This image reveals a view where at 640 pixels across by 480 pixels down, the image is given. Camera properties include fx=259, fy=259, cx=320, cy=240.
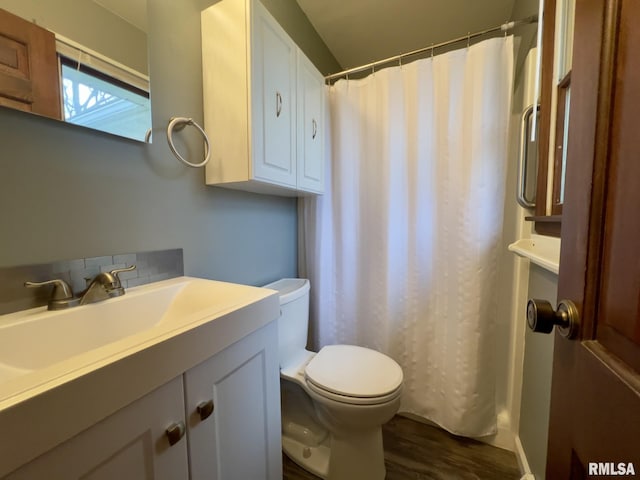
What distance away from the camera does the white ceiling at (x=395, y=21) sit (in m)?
1.51

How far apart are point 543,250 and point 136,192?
56.0 inches

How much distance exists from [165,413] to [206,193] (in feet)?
2.64

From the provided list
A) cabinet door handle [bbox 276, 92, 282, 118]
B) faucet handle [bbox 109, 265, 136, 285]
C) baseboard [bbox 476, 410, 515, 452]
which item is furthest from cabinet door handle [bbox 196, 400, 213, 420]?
baseboard [bbox 476, 410, 515, 452]

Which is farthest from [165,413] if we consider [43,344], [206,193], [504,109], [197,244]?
[504,109]

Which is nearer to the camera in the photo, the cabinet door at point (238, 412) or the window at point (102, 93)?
the cabinet door at point (238, 412)

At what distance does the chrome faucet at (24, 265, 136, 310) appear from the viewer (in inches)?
24.8

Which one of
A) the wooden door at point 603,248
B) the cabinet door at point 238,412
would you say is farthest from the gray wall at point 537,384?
the cabinet door at point 238,412

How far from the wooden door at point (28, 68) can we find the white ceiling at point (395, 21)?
141 centimetres

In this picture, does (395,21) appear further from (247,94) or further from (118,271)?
(118,271)

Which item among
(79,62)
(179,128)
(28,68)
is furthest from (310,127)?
(28,68)

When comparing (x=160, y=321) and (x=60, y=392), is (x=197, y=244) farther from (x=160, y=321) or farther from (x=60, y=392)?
(x=60, y=392)

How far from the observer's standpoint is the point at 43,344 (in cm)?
58

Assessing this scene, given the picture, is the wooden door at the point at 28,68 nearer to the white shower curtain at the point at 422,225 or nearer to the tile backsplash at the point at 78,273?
the tile backsplash at the point at 78,273

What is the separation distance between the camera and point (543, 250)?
942 mm
